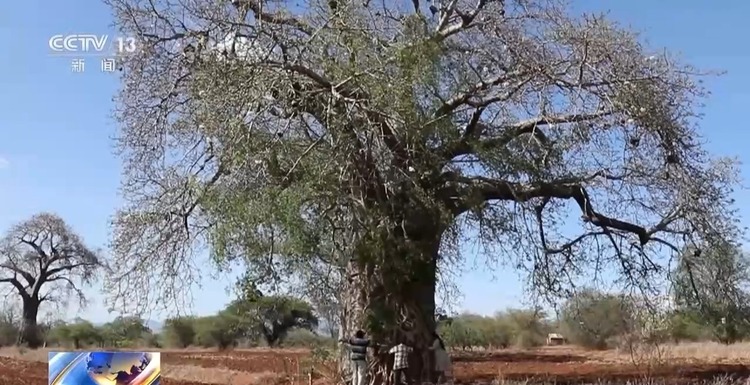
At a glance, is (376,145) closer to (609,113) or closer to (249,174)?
(249,174)

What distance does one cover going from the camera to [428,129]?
7.75 m

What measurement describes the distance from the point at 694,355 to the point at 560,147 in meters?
13.6

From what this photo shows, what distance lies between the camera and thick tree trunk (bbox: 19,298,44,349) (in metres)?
28.1

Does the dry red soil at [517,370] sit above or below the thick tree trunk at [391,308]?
below

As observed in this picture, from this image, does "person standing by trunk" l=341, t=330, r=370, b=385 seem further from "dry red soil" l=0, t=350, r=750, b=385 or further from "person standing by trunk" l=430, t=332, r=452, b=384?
"dry red soil" l=0, t=350, r=750, b=385

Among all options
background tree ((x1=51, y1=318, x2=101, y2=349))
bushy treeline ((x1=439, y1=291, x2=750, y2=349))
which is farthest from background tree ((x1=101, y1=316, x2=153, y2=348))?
bushy treeline ((x1=439, y1=291, x2=750, y2=349))

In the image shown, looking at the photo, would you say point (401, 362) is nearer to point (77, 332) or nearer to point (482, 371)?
point (482, 371)

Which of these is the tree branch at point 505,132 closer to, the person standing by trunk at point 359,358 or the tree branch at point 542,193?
the tree branch at point 542,193
